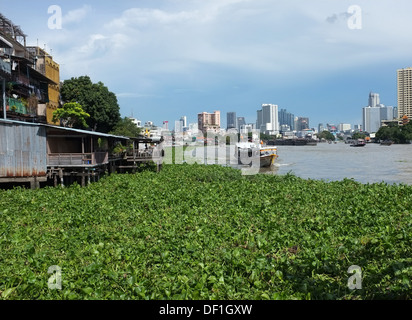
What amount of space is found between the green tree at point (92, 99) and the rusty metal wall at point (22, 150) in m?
33.2

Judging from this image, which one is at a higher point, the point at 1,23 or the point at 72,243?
the point at 1,23

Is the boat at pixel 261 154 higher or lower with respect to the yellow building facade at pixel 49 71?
lower

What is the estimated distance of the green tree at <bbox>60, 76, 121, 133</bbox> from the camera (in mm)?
52906

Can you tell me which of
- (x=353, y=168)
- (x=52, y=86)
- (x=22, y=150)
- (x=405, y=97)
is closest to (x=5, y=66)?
(x=22, y=150)

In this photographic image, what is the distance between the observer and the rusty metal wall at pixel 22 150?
19.5 metres

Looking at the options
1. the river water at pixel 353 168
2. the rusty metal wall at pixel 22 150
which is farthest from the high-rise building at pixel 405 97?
the rusty metal wall at pixel 22 150

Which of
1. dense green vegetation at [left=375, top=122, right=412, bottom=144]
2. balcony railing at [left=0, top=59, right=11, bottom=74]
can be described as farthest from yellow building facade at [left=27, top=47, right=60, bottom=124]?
dense green vegetation at [left=375, top=122, right=412, bottom=144]

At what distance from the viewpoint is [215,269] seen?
8.20 metres

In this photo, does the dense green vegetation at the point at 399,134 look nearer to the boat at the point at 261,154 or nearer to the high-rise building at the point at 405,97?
the high-rise building at the point at 405,97

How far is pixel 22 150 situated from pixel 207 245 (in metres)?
14.3

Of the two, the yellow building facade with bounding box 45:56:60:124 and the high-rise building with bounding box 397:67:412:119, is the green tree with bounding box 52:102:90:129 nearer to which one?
the yellow building facade with bounding box 45:56:60:124

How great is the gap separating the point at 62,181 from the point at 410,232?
17.9 metres
